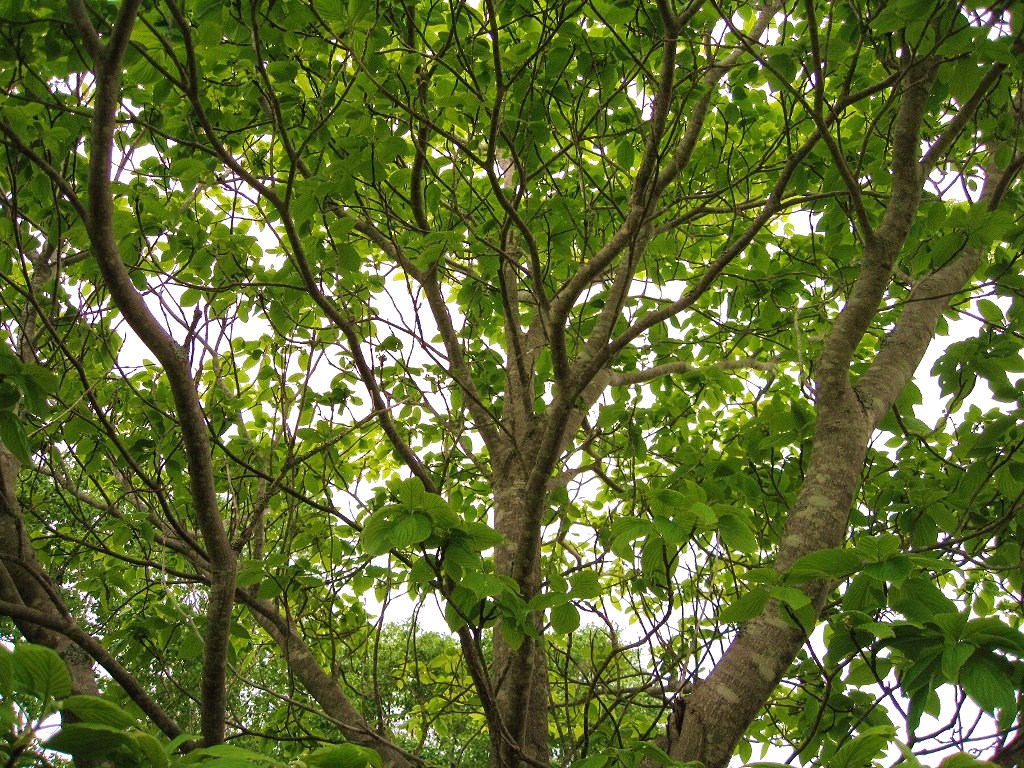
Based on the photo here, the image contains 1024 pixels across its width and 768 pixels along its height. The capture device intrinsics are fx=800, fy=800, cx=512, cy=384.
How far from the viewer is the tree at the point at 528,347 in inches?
74.0

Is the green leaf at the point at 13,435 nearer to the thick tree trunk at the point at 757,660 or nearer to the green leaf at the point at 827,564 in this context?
the green leaf at the point at 827,564

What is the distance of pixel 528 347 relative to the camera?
4117mm

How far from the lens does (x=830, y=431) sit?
2711 millimetres

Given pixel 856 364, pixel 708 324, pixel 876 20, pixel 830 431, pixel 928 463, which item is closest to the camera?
pixel 876 20

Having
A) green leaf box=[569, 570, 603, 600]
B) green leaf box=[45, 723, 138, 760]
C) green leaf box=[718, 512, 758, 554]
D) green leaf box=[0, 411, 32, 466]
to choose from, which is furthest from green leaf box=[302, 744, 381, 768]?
green leaf box=[0, 411, 32, 466]

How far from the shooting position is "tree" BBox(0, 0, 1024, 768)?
188 centimetres

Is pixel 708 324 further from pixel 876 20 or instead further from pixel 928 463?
pixel 876 20

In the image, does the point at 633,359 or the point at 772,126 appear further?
the point at 772,126

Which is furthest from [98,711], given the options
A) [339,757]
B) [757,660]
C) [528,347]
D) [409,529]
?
[528,347]

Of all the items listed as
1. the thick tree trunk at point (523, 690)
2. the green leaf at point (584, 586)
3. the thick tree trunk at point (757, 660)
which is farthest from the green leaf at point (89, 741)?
the thick tree trunk at point (757, 660)

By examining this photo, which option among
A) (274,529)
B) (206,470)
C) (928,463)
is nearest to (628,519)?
(206,470)

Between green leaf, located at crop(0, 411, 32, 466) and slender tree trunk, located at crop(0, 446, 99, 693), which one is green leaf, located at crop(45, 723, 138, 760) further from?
slender tree trunk, located at crop(0, 446, 99, 693)

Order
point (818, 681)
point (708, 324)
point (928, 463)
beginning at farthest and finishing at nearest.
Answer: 1. point (708, 324)
2. point (928, 463)
3. point (818, 681)

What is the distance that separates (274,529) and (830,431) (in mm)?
3303
